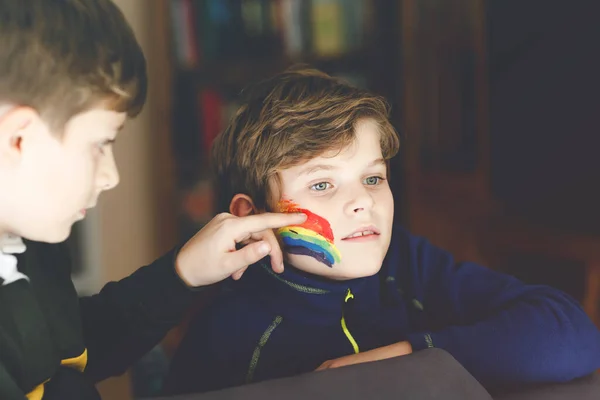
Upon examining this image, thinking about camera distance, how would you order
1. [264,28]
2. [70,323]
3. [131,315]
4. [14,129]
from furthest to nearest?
[264,28] → [131,315] → [70,323] → [14,129]

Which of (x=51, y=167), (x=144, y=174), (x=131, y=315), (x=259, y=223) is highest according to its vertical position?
(x=51, y=167)

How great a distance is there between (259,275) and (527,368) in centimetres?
34

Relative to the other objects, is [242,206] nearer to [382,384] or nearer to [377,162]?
[377,162]

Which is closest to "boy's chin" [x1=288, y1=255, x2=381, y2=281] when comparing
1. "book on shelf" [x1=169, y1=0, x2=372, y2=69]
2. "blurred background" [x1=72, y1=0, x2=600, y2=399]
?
"blurred background" [x1=72, y1=0, x2=600, y2=399]

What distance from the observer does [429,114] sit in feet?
7.53

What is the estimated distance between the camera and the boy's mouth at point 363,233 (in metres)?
0.76

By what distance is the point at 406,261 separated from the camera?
0.91 metres

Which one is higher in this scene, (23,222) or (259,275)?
(23,222)

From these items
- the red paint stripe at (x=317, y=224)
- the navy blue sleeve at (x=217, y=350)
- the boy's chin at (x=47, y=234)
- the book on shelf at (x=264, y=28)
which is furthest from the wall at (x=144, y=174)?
the boy's chin at (x=47, y=234)

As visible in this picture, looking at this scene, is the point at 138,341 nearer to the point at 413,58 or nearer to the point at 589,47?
the point at 589,47

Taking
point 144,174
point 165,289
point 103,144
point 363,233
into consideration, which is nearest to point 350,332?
point 363,233

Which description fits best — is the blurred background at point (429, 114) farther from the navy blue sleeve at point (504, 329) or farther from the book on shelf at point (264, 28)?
the navy blue sleeve at point (504, 329)

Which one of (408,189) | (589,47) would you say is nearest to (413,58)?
(408,189)

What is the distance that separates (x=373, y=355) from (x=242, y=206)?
0.25 m
